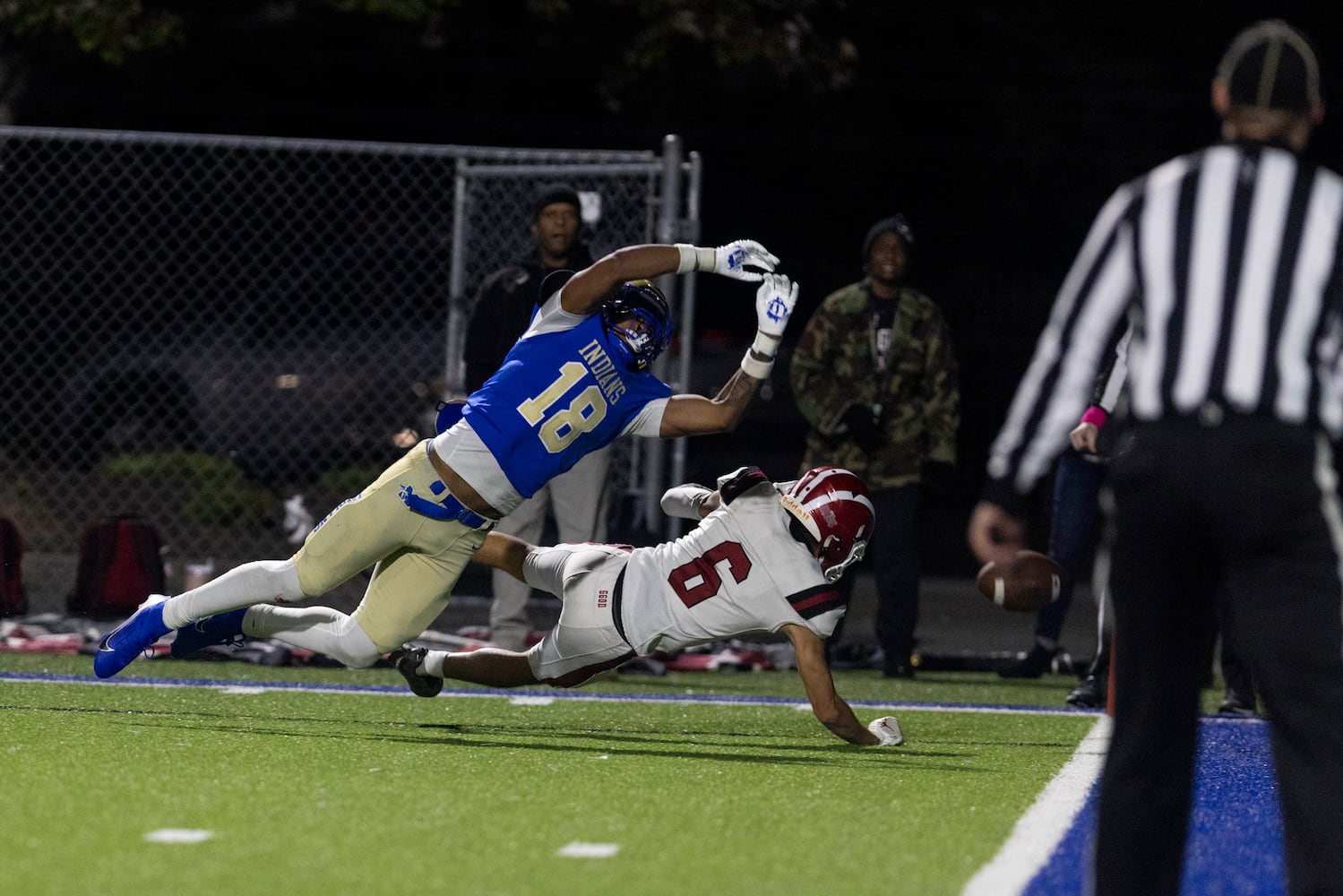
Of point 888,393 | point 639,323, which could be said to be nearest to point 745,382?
point 639,323

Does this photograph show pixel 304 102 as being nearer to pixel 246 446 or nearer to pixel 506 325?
pixel 246 446

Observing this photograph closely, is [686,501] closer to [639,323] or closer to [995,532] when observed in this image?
[639,323]

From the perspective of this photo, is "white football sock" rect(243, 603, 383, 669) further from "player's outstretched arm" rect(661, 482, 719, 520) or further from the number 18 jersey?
"player's outstretched arm" rect(661, 482, 719, 520)

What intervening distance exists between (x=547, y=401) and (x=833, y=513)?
3.21ft

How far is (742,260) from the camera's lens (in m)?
6.23

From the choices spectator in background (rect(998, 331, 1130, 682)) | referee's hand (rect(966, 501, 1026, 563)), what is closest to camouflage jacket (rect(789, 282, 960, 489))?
spectator in background (rect(998, 331, 1130, 682))

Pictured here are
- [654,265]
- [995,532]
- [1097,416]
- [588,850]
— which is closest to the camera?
[995,532]

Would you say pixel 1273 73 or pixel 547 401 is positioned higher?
pixel 1273 73

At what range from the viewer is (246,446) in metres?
14.5

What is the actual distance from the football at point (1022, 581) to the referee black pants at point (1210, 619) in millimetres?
348

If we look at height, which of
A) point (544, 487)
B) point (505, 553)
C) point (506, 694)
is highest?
point (544, 487)

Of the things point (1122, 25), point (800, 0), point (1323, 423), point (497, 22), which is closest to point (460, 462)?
point (1323, 423)

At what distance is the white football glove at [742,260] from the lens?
6188 mm

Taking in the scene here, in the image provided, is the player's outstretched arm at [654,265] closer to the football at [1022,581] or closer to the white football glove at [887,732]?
the football at [1022,581]
